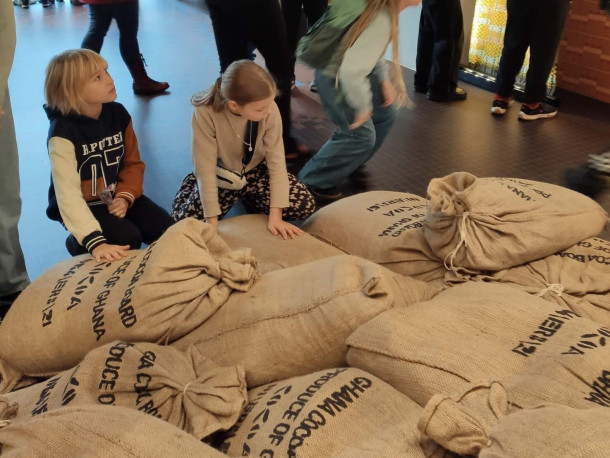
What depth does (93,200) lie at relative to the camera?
166 cm

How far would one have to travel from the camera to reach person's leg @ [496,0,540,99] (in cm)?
281

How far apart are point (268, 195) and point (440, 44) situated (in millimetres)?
1882

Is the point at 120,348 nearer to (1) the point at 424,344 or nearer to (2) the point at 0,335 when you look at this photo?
(2) the point at 0,335

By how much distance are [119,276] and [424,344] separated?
2.29ft

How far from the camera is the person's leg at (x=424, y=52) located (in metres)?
3.29

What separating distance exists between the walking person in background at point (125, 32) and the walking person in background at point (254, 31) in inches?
45.3

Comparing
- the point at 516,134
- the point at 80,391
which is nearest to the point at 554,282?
the point at 80,391

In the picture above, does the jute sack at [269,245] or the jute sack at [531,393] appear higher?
the jute sack at [531,393]

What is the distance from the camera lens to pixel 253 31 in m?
2.19

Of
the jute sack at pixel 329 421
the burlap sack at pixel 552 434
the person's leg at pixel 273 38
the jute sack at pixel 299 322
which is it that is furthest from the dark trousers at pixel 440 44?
the burlap sack at pixel 552 434

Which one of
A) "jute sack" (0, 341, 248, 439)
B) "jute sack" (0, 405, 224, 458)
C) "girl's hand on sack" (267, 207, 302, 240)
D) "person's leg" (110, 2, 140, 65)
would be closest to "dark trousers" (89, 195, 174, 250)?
"girl's hand on sack" (267, 207, 302, 240)

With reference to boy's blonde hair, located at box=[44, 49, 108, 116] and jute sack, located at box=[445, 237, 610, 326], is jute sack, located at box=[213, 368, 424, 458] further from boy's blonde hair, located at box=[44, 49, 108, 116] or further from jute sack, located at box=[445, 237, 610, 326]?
boy's blonde hair, located at box=[44, 49, 108, 116]

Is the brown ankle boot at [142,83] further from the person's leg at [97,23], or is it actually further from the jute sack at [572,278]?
the jute sack at [572,278]

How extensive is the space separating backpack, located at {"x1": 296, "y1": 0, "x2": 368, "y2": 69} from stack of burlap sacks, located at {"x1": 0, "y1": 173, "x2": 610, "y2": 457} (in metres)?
0.65
